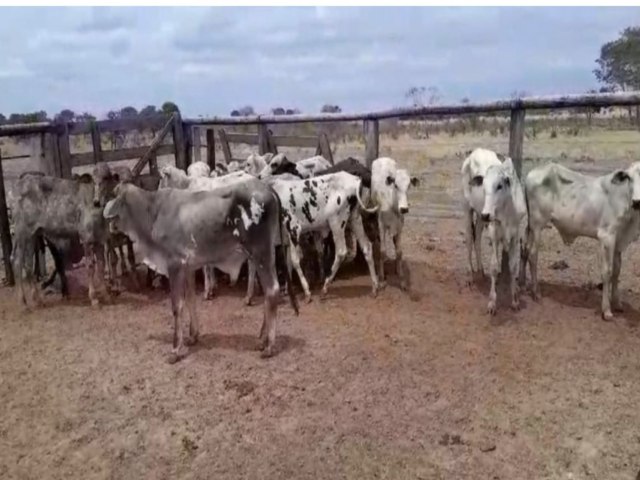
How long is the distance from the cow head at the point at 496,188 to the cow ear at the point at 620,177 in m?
1.03

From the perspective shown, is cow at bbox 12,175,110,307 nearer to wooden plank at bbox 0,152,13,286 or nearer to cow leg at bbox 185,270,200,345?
wooden plank at bbox 0,152,13,286

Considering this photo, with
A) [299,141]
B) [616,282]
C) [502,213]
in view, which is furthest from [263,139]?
[616,282]

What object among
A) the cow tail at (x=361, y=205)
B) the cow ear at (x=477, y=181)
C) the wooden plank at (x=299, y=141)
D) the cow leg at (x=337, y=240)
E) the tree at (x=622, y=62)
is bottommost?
the cow leg at (x=337, y=240)

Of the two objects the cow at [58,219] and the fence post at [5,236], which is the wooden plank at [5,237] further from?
the cow at [58,219]

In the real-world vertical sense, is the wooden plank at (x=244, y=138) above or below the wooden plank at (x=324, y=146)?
above

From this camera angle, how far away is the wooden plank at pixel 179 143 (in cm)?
1217

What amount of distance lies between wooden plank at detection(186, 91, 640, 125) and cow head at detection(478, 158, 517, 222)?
85cm

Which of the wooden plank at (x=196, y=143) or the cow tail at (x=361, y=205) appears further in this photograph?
the wooden plank at (x=196, y=143)

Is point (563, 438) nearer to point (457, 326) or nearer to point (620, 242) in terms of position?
point (457, 326)

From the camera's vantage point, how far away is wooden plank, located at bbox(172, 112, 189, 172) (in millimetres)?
12172

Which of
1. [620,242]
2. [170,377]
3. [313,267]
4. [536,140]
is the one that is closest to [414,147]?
[536,140]

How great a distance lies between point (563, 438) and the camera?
5156mm

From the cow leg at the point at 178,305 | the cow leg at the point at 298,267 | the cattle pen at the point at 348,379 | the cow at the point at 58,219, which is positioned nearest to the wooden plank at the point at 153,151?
the cattle pen at the point at 348,379

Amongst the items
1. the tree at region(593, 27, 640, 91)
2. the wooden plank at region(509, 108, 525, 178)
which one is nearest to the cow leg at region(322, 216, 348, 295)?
the wooden plank at region(509, 108, 525, 178)
